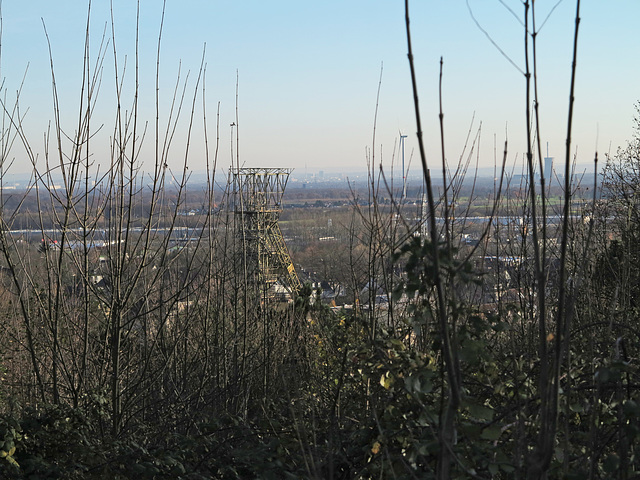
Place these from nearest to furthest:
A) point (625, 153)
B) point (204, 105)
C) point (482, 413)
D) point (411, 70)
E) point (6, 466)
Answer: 1. point (411, 70)
2. point (482, 413)
3. point (6, 466)
4. point (204, 105)
5. point (625, 153)

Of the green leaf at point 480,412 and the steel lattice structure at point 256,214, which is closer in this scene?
the green leaf at point 480,412

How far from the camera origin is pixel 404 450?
7.48 ft

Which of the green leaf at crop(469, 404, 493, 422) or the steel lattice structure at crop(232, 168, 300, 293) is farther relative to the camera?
the steel lattice structure at crop(232, 168, 300, 293)

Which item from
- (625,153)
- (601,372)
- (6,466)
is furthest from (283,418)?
(625,153)

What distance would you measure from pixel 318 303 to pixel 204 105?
2.49m

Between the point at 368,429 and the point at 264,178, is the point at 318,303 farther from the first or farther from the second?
the point at 368,429

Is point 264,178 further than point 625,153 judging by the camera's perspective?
No

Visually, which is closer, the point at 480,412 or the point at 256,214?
the point at 480,412

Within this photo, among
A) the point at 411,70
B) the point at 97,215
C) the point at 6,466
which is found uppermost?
the point at 411,70

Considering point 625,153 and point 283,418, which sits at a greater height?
point 625,153

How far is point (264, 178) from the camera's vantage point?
318 inches

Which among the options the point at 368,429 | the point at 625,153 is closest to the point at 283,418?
the point at 368,429

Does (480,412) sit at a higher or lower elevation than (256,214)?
lower

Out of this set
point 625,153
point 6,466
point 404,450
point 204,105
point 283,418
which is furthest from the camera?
point 625,153
